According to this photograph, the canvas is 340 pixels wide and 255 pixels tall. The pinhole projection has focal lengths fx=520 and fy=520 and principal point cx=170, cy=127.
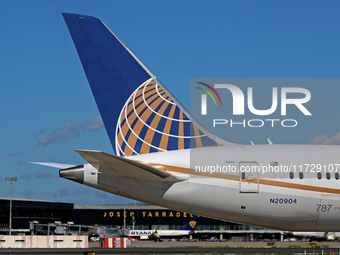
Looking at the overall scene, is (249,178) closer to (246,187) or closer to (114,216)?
(246,187)

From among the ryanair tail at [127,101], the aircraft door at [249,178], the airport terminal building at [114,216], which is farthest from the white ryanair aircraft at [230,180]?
the airport terminal building at [114,216]

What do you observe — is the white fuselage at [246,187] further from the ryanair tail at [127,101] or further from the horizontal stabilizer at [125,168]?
the ryanair tail at [127,101]

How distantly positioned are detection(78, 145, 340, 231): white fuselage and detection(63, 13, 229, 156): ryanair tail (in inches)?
73.8

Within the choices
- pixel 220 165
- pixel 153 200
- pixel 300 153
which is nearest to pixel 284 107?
pixel 300 153

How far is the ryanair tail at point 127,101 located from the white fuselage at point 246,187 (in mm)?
1875

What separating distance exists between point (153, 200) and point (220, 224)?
101916 mm

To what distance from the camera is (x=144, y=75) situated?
27766 millimetres

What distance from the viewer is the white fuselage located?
81.3 ft

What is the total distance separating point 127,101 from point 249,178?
295 inches

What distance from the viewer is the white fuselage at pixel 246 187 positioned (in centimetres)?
2478

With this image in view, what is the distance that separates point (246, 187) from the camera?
2475 cm

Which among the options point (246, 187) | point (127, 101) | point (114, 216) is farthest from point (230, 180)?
point (114, 216)

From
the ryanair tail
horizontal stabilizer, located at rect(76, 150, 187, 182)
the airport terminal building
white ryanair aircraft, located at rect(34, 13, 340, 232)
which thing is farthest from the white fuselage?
the airport terminal building

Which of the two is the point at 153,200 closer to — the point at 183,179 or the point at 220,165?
the point at 183,179
